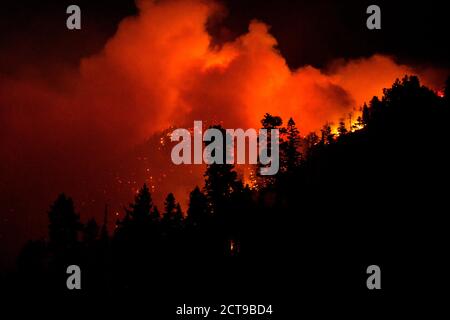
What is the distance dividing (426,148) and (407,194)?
1080 centimetres

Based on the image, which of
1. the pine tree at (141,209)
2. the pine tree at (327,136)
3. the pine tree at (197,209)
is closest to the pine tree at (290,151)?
the pine tree at (197,209)

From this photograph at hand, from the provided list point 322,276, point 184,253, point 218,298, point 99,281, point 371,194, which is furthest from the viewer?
point 99,281

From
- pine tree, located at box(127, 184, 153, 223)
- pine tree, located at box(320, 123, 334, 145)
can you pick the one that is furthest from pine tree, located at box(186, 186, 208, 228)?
pine tree, located at box(320, 123, 334, 145)

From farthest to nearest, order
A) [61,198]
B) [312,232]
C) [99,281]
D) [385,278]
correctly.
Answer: [61,198] < [99,281] < [312,232] < [385,278]

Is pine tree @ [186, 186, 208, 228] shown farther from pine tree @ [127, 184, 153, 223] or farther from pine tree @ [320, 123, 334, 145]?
pine tree @ [320, 123, 334, 145]

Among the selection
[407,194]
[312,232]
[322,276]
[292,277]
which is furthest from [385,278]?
[407,194]

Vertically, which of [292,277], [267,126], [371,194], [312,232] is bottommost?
[292,277]

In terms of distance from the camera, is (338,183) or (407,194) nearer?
(407,194)

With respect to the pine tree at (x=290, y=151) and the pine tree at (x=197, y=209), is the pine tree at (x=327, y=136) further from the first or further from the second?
the pine tree at (x=197, y=209)

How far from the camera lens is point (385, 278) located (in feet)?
101

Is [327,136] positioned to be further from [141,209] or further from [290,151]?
[141,209]

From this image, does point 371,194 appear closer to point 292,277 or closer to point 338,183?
point 338,183

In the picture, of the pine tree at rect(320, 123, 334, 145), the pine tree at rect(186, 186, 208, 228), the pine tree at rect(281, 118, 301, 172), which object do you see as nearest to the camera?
the pine tree at rect(186, 186, 208, 228)
